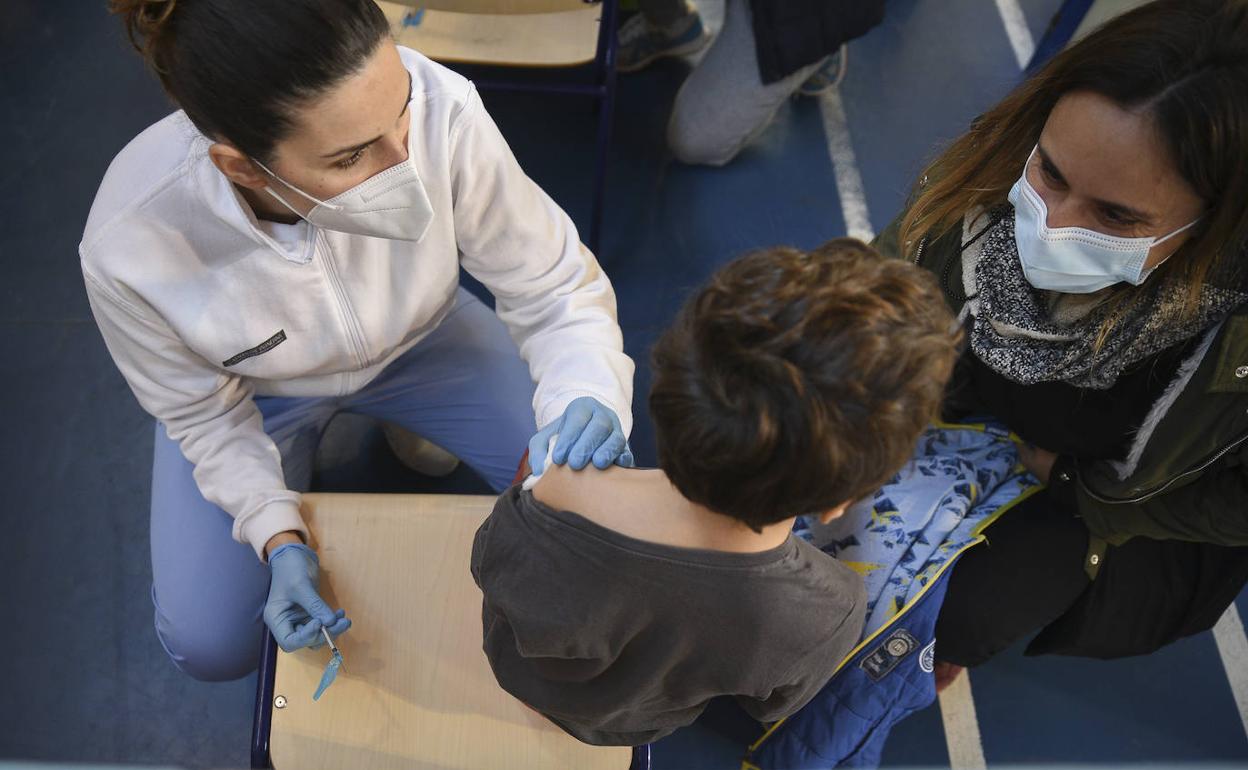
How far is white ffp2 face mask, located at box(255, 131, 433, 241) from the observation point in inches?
52.1

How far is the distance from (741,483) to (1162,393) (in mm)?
922

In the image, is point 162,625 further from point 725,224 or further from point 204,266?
point 725,224

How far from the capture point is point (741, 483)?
0.94m

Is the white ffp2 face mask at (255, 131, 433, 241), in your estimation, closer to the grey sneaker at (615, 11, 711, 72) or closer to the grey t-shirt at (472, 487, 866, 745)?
the grey t-shirt at (472, 487, 866, 745)

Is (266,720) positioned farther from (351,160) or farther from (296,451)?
(351,160)

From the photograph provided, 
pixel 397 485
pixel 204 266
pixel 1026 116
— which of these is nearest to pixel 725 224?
pixel 397 485

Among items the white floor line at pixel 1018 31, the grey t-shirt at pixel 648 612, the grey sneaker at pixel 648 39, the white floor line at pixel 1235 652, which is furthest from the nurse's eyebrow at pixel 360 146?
the white floor line at pixel 1018 31

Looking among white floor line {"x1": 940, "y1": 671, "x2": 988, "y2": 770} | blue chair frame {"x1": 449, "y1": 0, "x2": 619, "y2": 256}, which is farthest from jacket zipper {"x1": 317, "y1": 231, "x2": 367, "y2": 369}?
white floor line {"x1": 940, "y1": 671, "x2": 988, "y2": 770}

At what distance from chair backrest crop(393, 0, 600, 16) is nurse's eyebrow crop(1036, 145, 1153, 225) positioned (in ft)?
3.67

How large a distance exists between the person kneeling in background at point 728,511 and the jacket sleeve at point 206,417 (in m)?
0.41

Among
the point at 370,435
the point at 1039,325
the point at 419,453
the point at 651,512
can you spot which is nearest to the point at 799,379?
the point at 651,512

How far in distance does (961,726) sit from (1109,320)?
1084 mm

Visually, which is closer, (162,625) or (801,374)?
Answer: (801,374)

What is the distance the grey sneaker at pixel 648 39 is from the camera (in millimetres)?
2992
